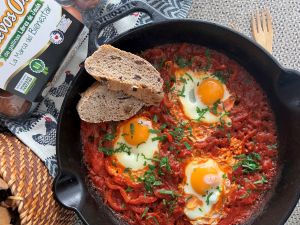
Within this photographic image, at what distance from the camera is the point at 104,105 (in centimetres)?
293

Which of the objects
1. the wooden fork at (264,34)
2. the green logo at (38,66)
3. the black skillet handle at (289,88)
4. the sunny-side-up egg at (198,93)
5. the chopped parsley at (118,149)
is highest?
the wooden fork at (264,34)

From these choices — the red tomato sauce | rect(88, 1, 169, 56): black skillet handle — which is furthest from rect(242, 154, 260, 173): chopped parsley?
rect(88, 1, 169, 56): black skillet handle

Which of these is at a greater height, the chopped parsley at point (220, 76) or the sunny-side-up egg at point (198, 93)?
the chopped parsley at point (220, 76)

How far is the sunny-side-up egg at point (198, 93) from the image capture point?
3.08 metres

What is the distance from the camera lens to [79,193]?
302 centimetres

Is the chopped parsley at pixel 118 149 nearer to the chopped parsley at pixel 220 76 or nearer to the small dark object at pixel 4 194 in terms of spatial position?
the small dark object at pixel 4 194

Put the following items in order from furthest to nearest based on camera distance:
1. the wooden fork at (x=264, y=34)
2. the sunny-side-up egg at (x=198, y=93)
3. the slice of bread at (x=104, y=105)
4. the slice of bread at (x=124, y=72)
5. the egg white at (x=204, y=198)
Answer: the wooden fork at (x=264, y=34), the sunny-side-up egg at (x=198, y=93), the egg white at (x=204, y=198), the slice of bread at (x=104, y=105), the slice of bread at (x=124, y=72)

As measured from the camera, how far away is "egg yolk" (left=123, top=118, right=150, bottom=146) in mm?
3012

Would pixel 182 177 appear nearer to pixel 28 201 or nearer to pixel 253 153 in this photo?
pixel 253 153

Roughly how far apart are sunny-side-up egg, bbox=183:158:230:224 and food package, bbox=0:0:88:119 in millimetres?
2047

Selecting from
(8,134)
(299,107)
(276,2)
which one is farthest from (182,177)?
(276,2)

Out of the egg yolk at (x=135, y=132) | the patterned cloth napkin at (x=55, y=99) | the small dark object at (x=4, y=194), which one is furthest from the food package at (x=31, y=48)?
the egg yolk at (x=135, y=132)

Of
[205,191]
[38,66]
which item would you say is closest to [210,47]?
[205,191]

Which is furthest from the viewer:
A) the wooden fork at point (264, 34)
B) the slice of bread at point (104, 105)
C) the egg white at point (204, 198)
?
the wooden fork at point (264, 34)
